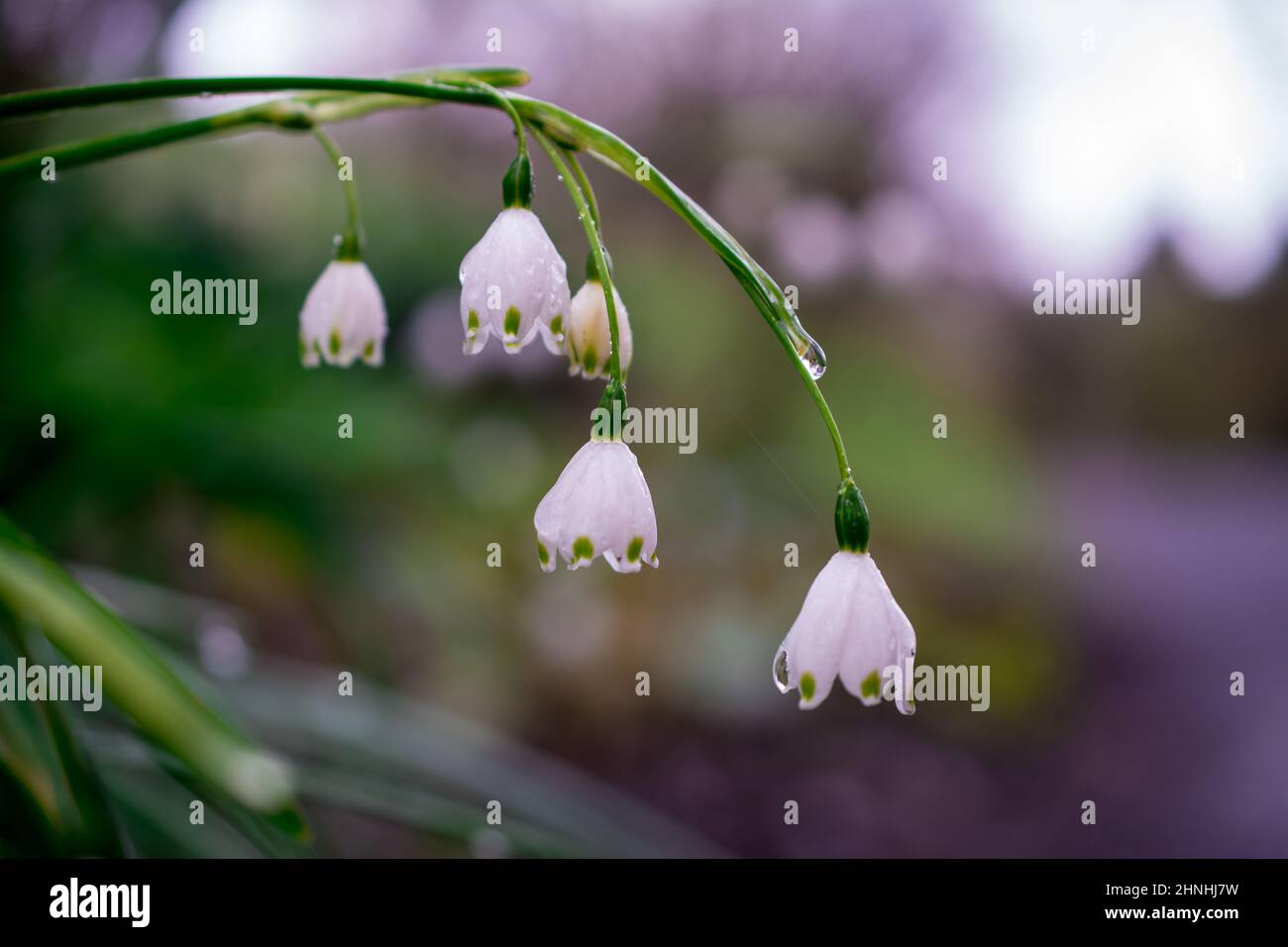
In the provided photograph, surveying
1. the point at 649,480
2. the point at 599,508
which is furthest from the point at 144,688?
the point at 649,480

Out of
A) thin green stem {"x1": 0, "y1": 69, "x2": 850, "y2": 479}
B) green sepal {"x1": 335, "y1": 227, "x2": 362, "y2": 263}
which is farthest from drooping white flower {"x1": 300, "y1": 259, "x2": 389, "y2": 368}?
thin green stem {"x1": 0, "y1": 69, "x2": 850, "y2": 479}

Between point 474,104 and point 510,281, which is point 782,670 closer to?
point 510,281

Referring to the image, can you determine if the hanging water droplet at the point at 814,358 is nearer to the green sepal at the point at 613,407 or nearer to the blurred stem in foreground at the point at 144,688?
the green sepal at the point at 613,407

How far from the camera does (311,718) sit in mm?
1459

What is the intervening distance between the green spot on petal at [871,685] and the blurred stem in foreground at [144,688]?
1.38ft

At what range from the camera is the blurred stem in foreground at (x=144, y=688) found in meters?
0.65

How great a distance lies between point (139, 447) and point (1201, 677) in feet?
14.7

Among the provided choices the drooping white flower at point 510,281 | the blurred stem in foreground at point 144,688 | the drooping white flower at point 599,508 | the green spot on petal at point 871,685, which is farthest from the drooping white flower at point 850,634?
the blurred stem in foreground at point 144,688

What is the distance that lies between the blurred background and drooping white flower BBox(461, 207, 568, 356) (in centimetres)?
45

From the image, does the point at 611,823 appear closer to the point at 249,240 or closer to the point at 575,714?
the point at 575,714

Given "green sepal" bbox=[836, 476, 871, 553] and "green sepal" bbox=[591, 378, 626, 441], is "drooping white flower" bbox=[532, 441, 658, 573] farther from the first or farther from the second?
"green sepal" bbox=[836, 476, 871, 553]

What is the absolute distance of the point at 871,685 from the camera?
669 millimetres

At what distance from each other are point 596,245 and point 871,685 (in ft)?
1.19

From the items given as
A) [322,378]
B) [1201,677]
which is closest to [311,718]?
[322,378]
